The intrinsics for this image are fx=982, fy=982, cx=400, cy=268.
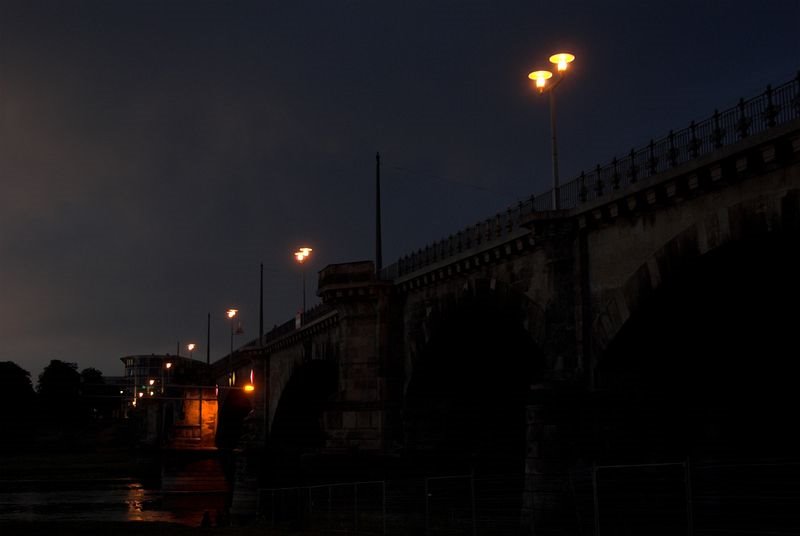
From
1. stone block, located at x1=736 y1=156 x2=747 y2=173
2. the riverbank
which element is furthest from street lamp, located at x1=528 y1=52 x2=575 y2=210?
the riverbank

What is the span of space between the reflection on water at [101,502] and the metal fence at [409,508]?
1907 centimetres

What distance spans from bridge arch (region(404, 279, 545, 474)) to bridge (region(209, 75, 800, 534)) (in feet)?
0.34

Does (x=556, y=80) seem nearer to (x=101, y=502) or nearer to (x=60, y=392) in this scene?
(x=101, y=502)

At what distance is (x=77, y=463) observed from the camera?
136 meters

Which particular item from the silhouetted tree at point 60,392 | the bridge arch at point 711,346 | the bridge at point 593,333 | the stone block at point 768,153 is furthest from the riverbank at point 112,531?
the silhouetted tree at point 60,392

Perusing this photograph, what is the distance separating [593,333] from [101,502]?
5735cm

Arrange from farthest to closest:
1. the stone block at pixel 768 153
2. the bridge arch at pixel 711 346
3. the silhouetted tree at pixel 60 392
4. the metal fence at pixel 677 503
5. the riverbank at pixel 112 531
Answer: the silhouetted tree at pixel 60 392
the riverbank at pixel 112 531
the metal fence at pixel 677 503
the bridge arch at pixel 711 346
the stone block at pixel 768 153

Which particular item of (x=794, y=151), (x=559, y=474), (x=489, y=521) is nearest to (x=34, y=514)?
(x=489, y=521)

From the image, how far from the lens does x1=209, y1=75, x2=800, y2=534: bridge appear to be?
23859 mm

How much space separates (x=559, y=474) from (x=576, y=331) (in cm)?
427

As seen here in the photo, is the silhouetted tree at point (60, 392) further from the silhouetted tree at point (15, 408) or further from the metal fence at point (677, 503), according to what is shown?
the metal fence at point (677, 503)

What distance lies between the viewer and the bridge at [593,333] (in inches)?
939

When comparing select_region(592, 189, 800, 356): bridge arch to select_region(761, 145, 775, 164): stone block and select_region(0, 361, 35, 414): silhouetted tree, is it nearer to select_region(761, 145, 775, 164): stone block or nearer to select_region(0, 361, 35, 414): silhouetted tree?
select_region(761, 145, 775, 164): stone block

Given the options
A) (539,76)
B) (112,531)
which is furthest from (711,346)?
(112,531)
